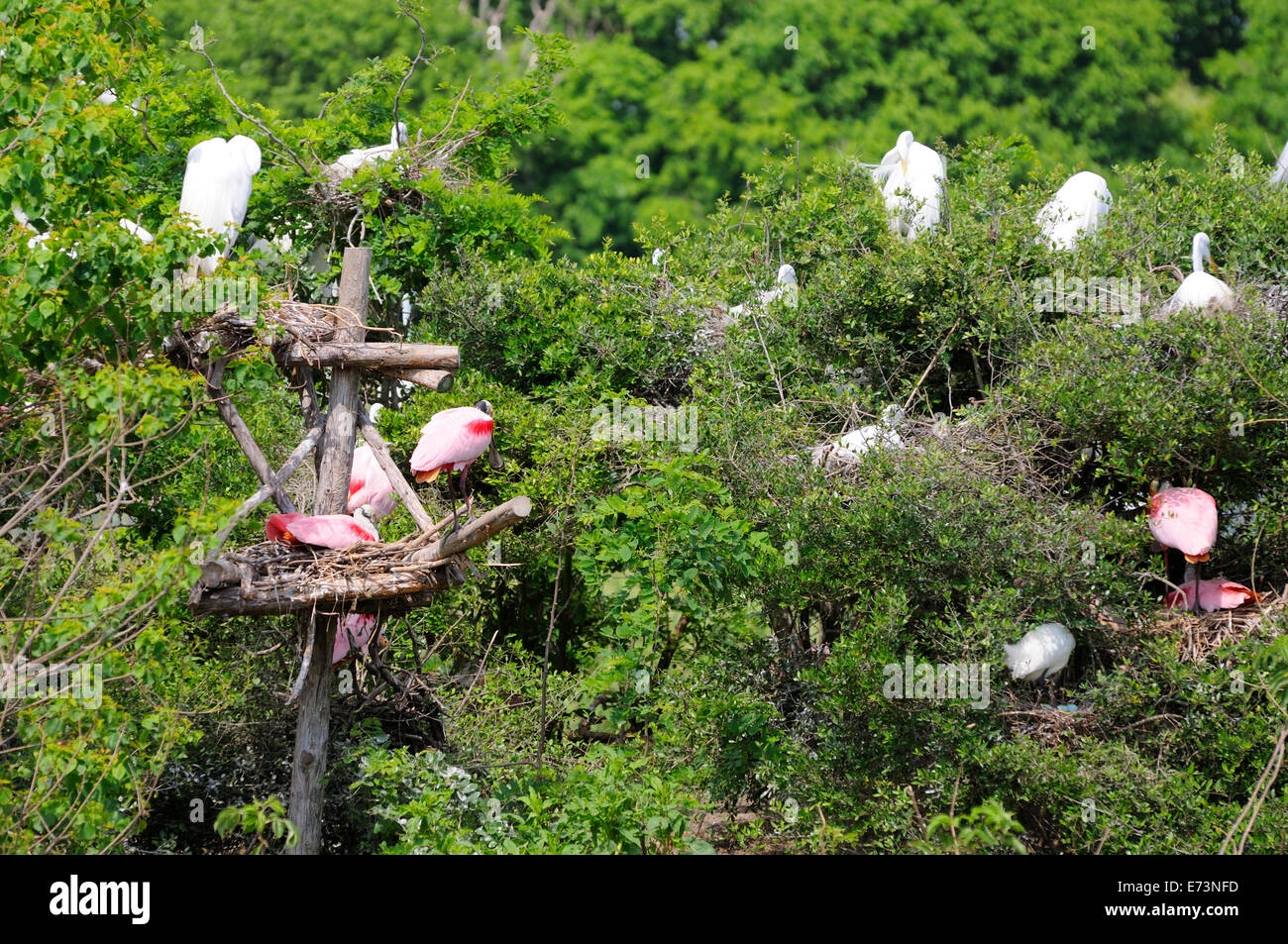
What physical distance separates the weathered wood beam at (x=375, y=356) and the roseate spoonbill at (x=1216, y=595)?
3552mm

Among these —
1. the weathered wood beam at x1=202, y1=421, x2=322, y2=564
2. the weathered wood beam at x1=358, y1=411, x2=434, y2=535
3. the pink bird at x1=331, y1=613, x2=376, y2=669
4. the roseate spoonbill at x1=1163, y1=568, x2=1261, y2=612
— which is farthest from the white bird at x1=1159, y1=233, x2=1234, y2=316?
the pink bird at x1=331, y1=613, x2=376, y2=669

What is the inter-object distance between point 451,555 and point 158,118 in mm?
4419

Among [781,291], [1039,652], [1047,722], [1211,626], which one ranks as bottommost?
[1047,722]

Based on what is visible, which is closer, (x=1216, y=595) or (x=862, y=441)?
(x=1216, y=595)

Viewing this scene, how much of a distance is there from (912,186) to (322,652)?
4.58 metres

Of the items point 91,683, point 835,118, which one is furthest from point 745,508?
point 835,118

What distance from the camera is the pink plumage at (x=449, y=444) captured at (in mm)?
5668

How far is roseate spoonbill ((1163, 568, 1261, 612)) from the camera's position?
6176 mm

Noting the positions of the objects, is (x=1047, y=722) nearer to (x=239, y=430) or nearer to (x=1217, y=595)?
(x=1217, y=595)

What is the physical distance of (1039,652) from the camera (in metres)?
5.84

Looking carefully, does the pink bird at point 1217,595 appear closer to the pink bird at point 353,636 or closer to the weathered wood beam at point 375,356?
the weathered wood beam at point 375,356

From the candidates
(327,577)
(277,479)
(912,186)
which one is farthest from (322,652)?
(912,186)

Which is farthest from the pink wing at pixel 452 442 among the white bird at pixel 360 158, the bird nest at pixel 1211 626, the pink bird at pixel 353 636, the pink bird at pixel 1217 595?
the pink bird at pixel 1217 595

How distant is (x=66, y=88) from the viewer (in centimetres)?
498
